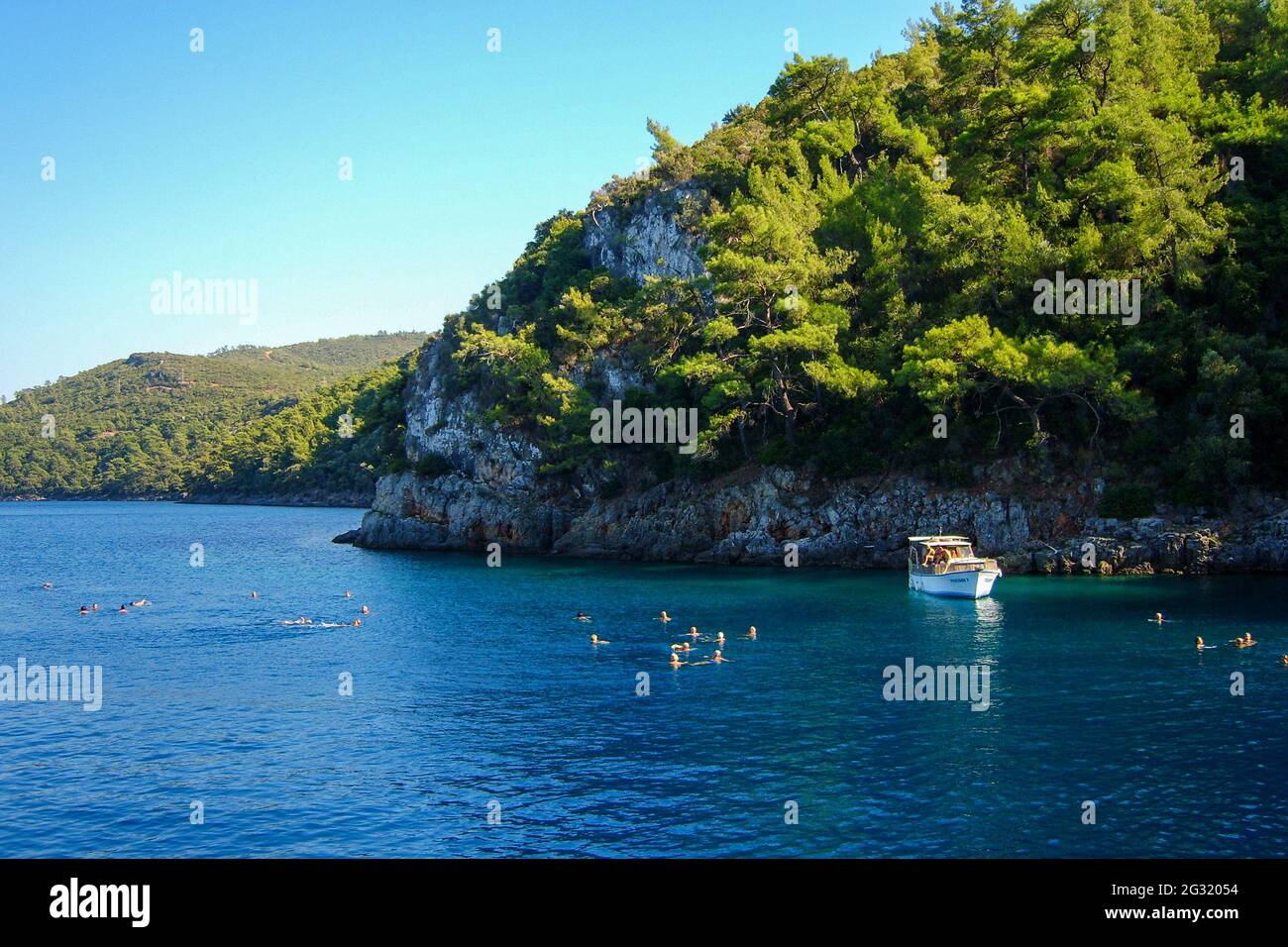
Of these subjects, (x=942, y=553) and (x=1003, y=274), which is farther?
(x=1003, y=274)

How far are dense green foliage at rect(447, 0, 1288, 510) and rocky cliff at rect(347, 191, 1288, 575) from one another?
6.55 ft

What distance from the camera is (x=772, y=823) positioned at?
19.3 m

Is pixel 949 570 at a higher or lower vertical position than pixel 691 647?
higher

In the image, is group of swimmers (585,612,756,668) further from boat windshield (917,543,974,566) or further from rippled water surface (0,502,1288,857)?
boat windshield (917,543,974,566)

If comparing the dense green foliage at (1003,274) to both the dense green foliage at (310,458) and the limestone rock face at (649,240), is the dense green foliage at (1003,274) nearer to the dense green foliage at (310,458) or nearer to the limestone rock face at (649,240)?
the limestone rock face at (649,240)

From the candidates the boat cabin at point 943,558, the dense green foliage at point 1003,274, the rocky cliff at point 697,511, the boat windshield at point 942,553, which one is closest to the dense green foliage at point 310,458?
the rocky cliff at point 697,511

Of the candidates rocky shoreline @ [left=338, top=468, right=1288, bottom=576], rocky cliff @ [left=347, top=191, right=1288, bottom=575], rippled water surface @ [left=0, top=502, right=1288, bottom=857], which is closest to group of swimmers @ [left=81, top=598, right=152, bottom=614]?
rippled water surface @ [left=0, top=502, right=1288, bottom=857]

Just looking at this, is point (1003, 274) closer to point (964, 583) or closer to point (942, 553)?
point (942, 553)

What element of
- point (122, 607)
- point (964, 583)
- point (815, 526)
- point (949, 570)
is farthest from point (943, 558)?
point (122, 607)

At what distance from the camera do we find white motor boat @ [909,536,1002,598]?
47.2m

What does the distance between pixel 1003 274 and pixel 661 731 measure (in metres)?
45.9

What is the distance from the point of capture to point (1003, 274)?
61.1 m

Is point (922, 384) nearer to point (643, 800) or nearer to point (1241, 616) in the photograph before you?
point (1241, 616)

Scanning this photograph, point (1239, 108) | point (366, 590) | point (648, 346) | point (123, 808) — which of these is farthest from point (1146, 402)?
point (123, 808)
